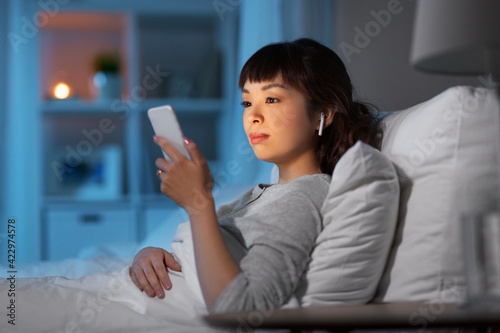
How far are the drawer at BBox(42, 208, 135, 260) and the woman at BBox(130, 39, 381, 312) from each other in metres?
2.24

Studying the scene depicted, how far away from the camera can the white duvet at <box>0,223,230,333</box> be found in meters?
1.14

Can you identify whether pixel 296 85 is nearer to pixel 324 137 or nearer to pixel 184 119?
pixel 324 137

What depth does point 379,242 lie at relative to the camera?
1065mm

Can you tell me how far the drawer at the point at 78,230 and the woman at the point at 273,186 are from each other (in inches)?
88.4

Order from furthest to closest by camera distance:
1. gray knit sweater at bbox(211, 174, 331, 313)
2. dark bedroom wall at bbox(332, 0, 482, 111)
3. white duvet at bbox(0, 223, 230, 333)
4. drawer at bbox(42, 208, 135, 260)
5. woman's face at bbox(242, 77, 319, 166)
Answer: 1. drawer at bbox(42, 208, 135, 260)
2. dark bedroom wall at bbox(332, 0, 482, 111)
3. woman's face at bbox(242, 77, 319, 166)
4. white duvet at bbox(0, 223, 230, 333)
5. gray knit sweater at bbox(211, 174, 331, 313)

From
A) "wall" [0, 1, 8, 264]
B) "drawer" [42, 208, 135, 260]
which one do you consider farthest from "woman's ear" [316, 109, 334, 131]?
"wall" [0, 1, 8, 264]

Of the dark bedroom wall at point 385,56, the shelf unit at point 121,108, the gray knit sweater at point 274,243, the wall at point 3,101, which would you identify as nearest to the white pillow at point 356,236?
the gray knit sweater at point 274,243

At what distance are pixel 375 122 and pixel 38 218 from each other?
2.62m

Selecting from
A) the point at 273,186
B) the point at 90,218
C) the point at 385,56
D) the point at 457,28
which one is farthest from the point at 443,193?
the point at 90,218

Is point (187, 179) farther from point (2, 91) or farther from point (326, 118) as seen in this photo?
point (2, 91)

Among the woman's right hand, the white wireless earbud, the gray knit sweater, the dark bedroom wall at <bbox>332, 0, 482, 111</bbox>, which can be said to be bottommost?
the woman's right hand

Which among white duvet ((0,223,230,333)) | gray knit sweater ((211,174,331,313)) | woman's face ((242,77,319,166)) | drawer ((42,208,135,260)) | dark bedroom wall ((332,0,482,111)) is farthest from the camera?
drawer ((42,208,135,260))

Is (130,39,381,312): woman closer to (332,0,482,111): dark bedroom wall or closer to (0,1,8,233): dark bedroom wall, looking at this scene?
(332,0,482,111): dark bedroom wall

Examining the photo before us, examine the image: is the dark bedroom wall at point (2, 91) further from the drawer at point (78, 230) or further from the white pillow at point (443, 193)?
the white pillow at point (443, 193)
